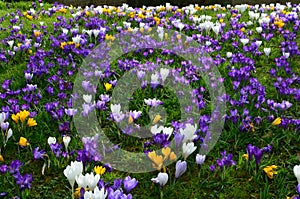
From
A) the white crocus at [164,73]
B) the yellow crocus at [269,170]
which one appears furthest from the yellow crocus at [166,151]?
the white crocus at [164,73]

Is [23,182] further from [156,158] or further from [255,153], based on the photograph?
[255,153]

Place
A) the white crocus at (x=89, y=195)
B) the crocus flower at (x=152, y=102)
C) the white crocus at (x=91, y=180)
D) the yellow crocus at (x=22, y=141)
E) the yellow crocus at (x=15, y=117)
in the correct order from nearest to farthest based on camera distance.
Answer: the white crocus at (x=89, y=195) → the white crocus at (x=91, y=180) → the yellow crocus at (x=22, y=141) → the yellow crocus at (x=15, y=117) → the crocus flower at (x=152, y=102)

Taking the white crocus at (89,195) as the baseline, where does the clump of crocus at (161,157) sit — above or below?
below

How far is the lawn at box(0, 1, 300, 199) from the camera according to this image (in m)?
3.45

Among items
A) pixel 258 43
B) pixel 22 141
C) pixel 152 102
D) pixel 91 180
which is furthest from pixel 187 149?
pixel 258 43

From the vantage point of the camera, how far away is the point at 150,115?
4.38 metres

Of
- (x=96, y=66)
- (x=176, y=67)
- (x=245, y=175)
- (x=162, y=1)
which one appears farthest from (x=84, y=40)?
(x=162, y=1)

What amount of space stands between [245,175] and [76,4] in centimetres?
1189

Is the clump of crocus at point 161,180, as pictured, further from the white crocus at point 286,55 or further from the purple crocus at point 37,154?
the white crocus at point 286,55

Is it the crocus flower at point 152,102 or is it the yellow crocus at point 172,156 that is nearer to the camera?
the yellow crocus at point 172,156

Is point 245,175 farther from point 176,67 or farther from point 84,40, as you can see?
point 84,40

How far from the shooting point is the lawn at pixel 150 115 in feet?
11.3

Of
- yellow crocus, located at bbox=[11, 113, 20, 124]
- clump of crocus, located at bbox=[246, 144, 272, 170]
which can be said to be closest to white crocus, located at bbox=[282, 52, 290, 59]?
clump of crocus, located at bbox=[246, 144, 272, 170]

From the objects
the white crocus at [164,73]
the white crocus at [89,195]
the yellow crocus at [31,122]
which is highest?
the white crocus at [164,73]
